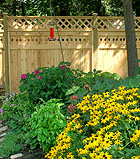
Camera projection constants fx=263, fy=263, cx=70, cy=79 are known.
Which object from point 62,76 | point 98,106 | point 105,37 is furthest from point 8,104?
point 105,37

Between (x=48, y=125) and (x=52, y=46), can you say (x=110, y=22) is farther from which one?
(x=48, y=125)

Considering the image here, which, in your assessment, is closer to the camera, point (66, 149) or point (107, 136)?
point (107, 136)

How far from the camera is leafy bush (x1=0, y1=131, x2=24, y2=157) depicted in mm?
3369

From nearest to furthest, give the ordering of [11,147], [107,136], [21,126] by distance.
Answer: [107,136], [11,147], [21,126]

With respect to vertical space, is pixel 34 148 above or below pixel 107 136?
below

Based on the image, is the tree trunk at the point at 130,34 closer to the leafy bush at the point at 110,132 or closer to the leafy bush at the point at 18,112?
the leafy bush at the point at 18,112

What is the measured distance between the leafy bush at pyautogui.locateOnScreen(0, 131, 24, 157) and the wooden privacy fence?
310 cm

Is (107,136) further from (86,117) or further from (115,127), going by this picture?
(86,117)

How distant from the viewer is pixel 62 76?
4172mm

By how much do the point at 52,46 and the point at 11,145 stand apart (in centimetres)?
362

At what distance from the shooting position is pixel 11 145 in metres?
3.46

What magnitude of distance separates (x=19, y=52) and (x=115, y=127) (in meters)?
4.66

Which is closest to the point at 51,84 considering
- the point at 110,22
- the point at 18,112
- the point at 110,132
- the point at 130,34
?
the point at 18,112

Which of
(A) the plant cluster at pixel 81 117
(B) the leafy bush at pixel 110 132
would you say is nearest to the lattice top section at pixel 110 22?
(A) the plant cluster at pixel 81 117
